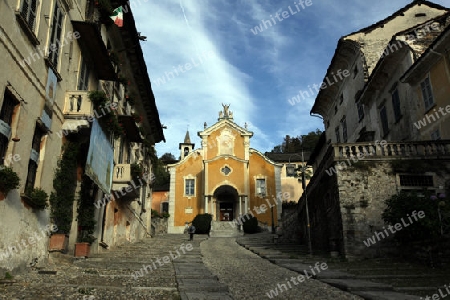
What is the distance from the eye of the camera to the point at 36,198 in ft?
31.6

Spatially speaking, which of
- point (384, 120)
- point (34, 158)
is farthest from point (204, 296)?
point (384, 120)

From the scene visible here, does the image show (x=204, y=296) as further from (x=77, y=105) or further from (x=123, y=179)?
(x=123, y=179)

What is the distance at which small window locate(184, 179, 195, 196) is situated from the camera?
133 ft

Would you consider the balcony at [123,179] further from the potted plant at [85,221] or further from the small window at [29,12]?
the small window at [29,12]

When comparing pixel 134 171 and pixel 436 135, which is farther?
pixel 134 171

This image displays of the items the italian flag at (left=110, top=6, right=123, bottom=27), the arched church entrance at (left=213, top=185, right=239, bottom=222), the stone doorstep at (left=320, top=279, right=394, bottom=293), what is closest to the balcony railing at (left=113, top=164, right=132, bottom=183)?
the italian flag at (left=110, top=6, right=123, bottom=27)

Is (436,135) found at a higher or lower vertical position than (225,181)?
lower

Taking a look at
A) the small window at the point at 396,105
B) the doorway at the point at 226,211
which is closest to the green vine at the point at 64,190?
the small window at the point at 396,105

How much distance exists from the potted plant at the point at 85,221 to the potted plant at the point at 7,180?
4.85 m

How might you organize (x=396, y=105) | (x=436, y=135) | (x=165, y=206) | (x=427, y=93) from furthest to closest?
(x=165, y=206), (x=396, y=105), (x=427, y=93), (x=436, y=135)

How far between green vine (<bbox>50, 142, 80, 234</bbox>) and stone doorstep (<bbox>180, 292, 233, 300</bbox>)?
5.83 m

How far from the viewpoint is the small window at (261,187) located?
131ft

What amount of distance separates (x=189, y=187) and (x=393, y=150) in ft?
90.8

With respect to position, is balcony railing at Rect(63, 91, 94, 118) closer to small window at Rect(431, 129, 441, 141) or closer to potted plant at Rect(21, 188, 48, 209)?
potted plant at Rect(21, 188, 48, 209)
